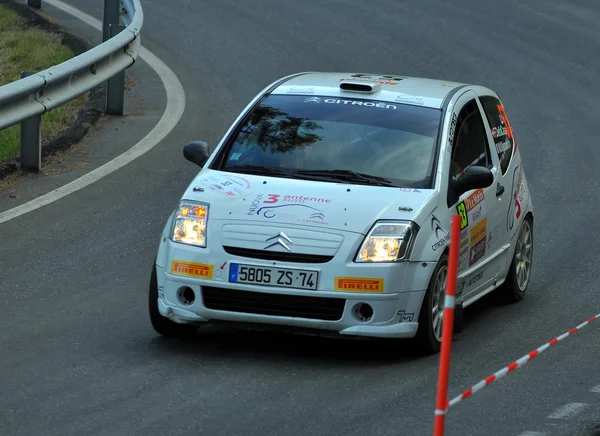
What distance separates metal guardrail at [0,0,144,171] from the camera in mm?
12359

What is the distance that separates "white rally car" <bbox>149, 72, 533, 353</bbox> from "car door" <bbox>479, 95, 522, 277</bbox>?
26 mm

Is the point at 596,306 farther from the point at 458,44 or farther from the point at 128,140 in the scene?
the point at 458,44

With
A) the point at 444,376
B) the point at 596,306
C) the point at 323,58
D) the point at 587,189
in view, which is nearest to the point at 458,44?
the point at 323,58

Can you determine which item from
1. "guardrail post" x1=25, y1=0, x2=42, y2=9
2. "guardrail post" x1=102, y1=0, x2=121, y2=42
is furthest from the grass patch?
"guardrail post" x1=102, y1=0, x2=121, y2=42

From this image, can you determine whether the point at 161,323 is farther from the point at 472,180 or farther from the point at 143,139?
the point at 143,139

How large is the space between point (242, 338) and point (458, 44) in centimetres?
1230

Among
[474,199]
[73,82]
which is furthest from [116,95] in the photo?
[474,199]

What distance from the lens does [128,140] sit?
14.4 metres

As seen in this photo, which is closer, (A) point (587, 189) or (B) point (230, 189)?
(B) point (230, 189)

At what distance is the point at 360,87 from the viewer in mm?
9781

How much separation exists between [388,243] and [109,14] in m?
8.38

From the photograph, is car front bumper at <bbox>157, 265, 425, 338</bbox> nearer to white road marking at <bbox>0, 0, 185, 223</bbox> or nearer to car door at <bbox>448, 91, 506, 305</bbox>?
car door at <bbox>448, 91, 506, 305</bbox>

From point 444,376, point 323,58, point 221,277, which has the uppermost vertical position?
point 444,376

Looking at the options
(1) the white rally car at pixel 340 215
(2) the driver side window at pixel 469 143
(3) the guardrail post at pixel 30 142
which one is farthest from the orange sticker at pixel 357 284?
(3) the guardrail post at pixel 30 142
